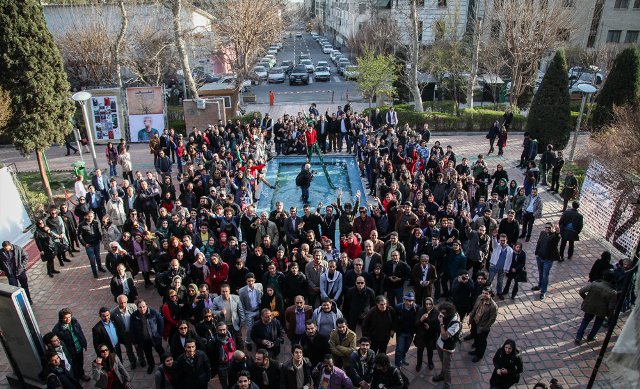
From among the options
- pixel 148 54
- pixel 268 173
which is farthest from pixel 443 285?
pixel 148 54

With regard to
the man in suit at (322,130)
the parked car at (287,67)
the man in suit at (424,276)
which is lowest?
the man in suit at (424,276)

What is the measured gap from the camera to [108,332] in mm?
7168

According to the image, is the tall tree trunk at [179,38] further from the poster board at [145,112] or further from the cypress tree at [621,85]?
the cypress tree at [621,85]

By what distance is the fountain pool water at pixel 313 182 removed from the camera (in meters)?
15.5

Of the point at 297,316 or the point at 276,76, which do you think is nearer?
the point at 297,316

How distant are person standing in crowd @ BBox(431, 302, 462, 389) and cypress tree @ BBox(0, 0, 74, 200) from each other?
13.0 metres

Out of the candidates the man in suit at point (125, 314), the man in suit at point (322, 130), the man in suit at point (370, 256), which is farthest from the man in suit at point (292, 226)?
the man in suit at point (322, 130)

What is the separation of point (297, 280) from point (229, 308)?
1207mm

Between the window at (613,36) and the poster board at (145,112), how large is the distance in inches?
1400

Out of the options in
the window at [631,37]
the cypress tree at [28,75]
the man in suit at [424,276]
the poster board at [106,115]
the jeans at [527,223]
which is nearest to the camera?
the man in suit at [424,276]

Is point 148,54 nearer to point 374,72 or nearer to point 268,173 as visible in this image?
point 374,72

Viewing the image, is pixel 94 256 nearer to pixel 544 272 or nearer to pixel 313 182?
pixel 313 182

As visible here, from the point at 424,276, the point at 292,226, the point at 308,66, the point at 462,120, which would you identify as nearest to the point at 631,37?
the point at 462,120

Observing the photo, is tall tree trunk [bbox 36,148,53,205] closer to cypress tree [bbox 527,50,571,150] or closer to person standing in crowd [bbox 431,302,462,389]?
person standing in crowd [bbox 431,302,462,389]
